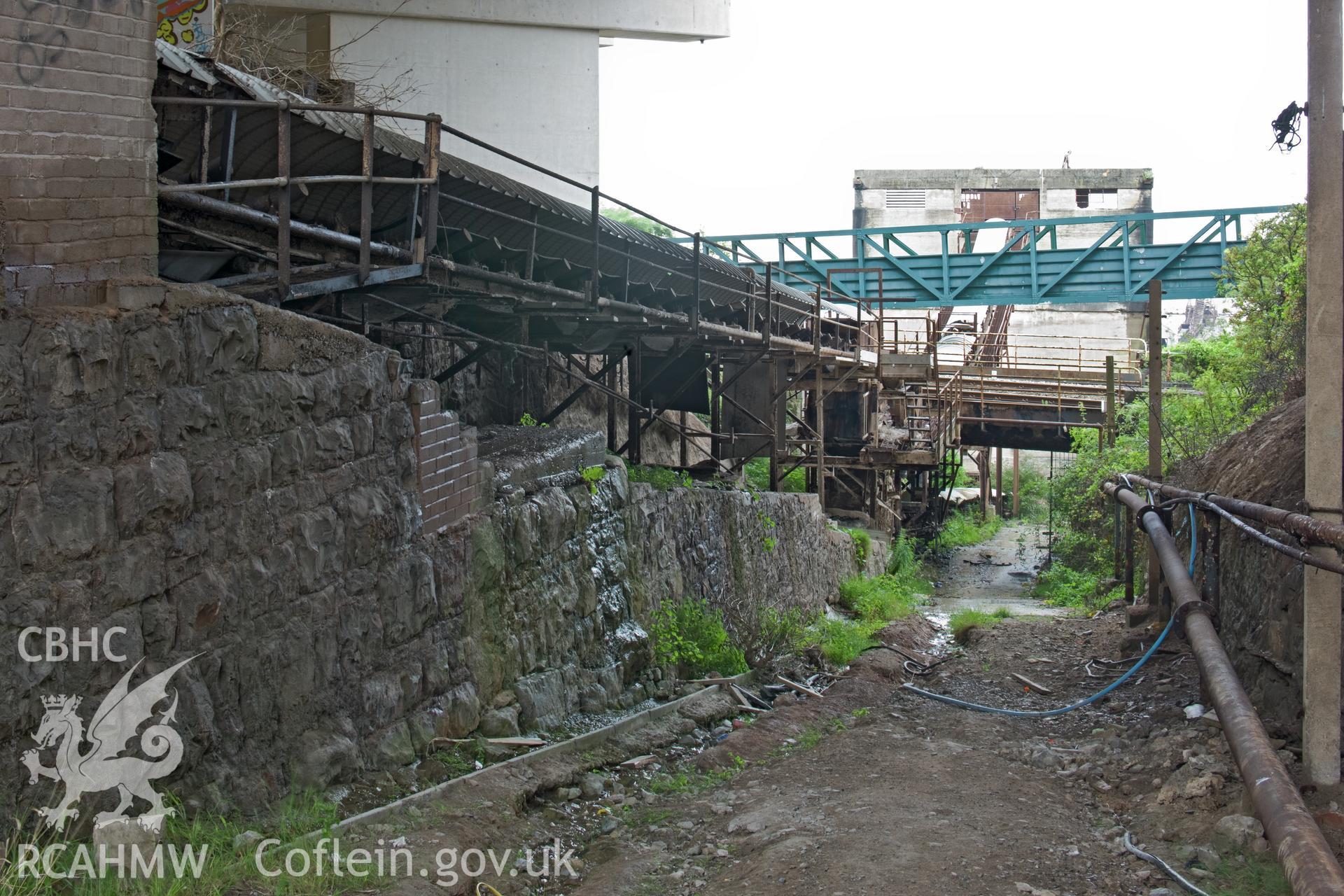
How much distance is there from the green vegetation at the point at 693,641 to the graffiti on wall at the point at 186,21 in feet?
19.6

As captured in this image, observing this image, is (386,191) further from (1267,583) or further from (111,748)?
(1267,583)

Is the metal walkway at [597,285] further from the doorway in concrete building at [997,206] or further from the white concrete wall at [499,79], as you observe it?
the doorway in concrete building at [997,206]

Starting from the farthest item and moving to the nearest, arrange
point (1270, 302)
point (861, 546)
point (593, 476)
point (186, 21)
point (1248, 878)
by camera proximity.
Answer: point (861, 546)
point (1270, 302)
point (593, 476)
point (186, 21)
point (1248, 878)

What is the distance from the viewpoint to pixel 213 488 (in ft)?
17.1

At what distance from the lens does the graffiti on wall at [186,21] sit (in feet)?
28.4

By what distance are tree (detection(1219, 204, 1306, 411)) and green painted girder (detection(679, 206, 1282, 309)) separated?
417 cm

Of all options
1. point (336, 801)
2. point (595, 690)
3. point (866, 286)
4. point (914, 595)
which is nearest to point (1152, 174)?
point (866, 286)

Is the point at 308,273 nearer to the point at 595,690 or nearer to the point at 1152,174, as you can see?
the point at 595,690

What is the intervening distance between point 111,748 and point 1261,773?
15.3 ft

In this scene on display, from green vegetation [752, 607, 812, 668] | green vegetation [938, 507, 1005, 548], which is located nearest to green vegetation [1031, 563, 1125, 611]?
green vegetation [752, 607, 812, 668]

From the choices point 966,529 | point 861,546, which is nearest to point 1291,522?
point 861,546

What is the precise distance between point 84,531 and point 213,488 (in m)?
0.72

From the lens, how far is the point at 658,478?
1192 centimetres

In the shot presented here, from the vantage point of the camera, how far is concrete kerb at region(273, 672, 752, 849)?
554 cm
